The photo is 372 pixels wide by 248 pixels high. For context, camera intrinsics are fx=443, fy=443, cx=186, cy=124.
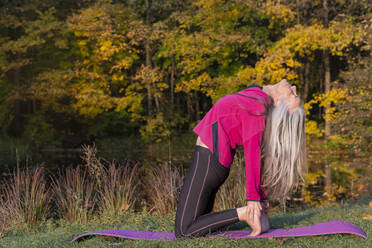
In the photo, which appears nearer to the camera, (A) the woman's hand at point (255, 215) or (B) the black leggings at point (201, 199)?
(A) the woman's hand at point (255, 215)

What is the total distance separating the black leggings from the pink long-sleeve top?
9cm

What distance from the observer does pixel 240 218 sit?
11.7 ft

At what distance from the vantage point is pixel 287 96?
12.1 ft

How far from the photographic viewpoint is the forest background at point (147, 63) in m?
15.3

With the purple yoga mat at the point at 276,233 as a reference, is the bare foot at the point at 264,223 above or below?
above

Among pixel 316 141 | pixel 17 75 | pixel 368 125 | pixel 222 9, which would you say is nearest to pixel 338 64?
pixel 316 141

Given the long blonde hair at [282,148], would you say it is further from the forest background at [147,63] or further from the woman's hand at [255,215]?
the forest background at [147,63]

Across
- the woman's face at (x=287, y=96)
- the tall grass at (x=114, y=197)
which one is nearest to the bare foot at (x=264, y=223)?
the woman's face at (x=287, y=96)

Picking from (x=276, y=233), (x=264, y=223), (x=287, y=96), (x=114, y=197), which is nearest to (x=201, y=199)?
(x=264, y=223)

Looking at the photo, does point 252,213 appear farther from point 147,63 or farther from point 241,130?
point 147,63

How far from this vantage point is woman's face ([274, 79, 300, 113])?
3.65 m

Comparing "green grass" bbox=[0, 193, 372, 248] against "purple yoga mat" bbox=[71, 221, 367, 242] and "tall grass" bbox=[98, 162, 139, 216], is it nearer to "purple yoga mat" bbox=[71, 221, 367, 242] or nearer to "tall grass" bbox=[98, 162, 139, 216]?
"purple yoga mat" bbox=[71, 221, 367, 242]

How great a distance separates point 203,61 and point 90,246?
1396 centimetres

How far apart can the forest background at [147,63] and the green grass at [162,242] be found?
8.79m
